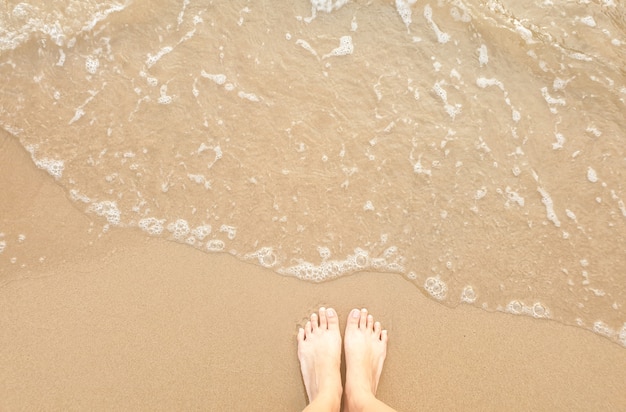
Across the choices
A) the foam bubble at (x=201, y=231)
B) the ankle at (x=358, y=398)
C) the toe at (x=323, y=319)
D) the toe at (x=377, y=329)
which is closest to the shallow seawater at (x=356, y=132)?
the foam bubble at (x=201, y=231)

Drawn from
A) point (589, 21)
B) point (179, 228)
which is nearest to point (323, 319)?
point (179, 228)

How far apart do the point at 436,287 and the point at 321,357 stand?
25.2 inches

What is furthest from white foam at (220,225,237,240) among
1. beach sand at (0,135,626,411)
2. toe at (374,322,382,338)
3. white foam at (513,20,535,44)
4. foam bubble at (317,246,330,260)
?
white foam at (513,20,535,44)

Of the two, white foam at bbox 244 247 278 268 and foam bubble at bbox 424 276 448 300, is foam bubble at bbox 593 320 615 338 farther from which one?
white foam at bbox 244 247 278 268

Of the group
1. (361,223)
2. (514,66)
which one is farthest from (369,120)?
(514,66)

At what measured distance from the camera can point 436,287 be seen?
2.31 metres

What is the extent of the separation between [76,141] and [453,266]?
6.48ft

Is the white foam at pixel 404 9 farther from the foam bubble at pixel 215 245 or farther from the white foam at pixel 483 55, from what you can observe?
the foam bubble at pixel 215 245

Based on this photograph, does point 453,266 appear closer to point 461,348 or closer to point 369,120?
A: point 461,348

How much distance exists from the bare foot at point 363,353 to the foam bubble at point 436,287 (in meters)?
0.29

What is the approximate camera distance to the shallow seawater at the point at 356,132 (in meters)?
2.35

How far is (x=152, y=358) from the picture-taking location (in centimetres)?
221

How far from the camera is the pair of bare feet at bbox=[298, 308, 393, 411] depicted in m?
2.17

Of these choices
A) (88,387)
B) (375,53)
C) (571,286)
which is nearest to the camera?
(88,387)
